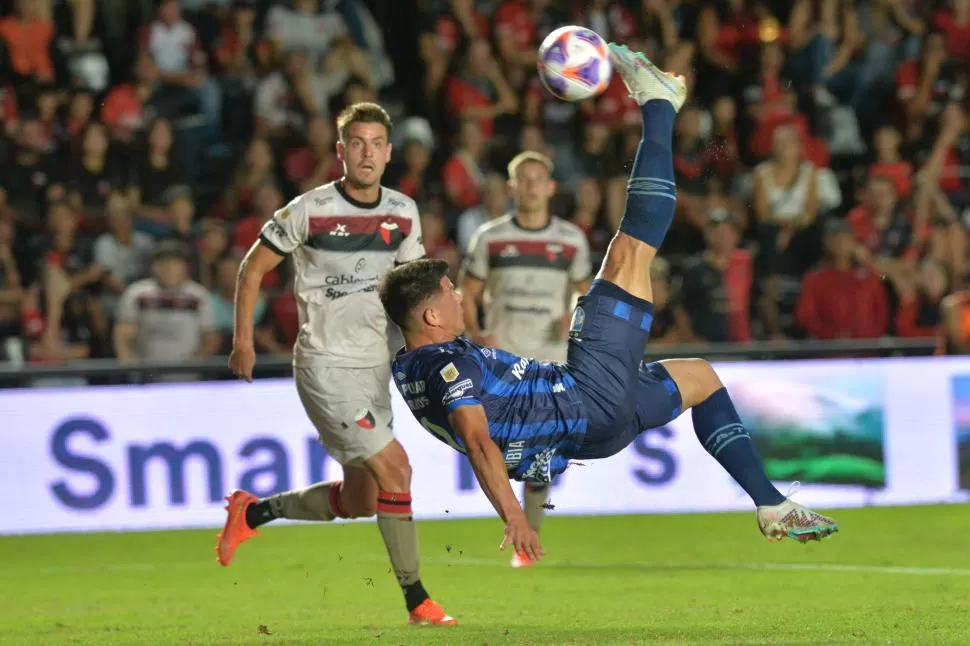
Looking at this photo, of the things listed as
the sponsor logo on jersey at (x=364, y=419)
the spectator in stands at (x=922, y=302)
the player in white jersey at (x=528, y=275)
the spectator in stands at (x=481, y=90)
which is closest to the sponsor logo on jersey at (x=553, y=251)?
the player in white jersey at (x=528, y=275)

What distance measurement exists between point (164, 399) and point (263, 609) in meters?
4.18

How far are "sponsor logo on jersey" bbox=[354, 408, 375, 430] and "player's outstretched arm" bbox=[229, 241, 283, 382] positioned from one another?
573mm

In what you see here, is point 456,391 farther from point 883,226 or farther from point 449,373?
point 883,226

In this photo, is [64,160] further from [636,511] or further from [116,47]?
[636,511]

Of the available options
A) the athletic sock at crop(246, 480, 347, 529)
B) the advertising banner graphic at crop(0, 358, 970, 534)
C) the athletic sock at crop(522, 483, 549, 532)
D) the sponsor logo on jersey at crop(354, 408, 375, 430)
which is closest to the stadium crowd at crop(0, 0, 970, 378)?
the advertising banner graphic at crop(0, 358, 970, 534)

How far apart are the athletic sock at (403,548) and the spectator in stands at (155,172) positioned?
25.1 ft

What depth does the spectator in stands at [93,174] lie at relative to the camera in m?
15.0

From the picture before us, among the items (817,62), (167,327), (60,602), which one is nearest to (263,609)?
(60,602)

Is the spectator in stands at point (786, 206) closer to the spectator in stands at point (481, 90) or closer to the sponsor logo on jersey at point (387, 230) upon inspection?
the spectator in stands at point (481, 90)

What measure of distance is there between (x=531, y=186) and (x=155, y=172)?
17.7ft

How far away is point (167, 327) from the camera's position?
13.4m

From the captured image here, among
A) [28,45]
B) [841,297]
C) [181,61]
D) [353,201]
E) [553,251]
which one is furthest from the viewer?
[181,61]

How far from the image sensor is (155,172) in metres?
15.2

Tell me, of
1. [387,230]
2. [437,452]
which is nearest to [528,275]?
[437,452]
